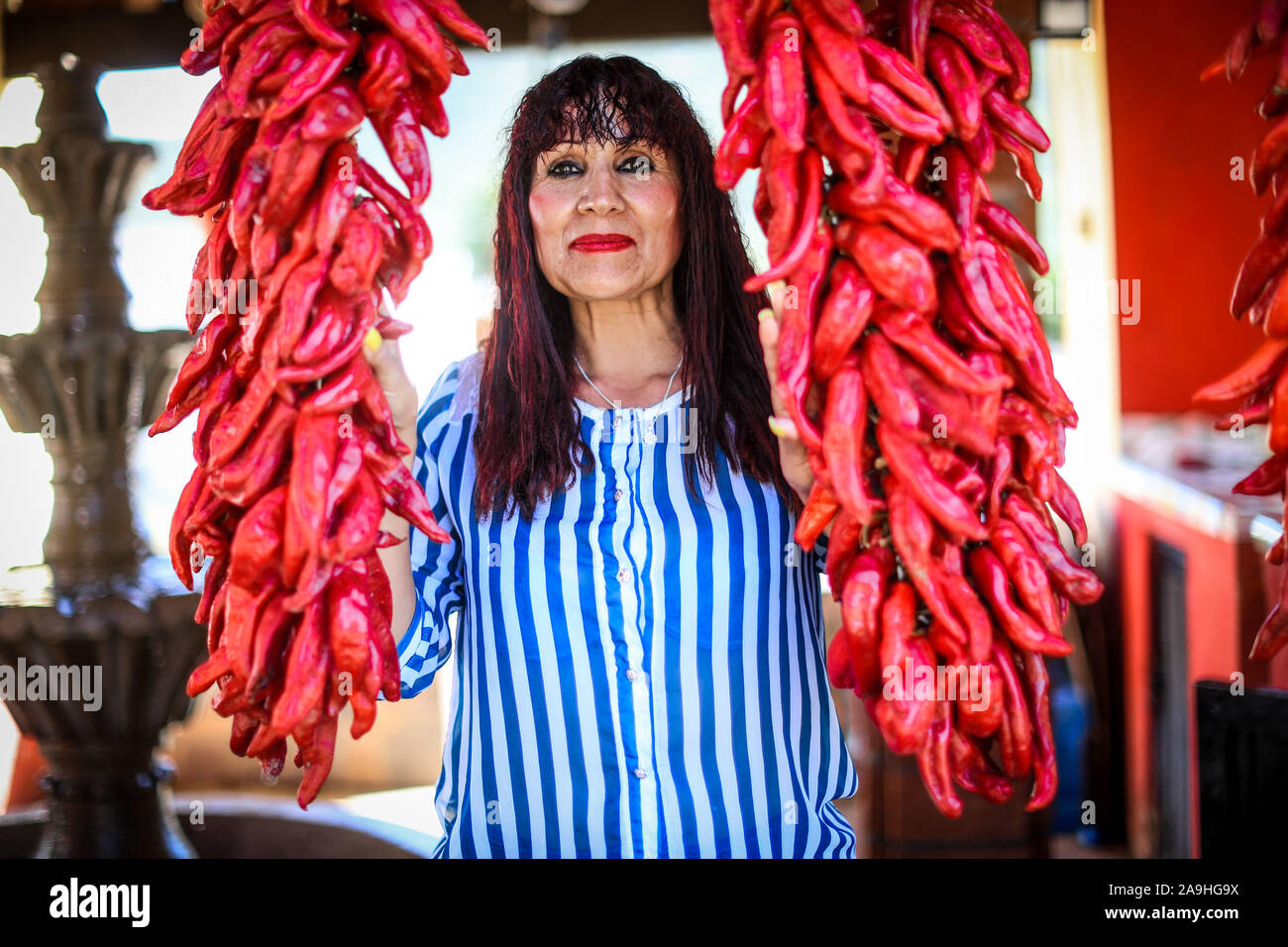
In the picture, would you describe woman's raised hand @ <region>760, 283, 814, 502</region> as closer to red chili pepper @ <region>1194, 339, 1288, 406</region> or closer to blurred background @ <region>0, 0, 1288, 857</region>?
red chili pepper @ <region>1194, 339, 1288, 406</region>

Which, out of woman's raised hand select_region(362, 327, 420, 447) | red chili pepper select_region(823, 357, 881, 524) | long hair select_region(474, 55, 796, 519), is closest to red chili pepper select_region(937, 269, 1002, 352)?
red chili pepper select_region(823, 357, 881, 524)

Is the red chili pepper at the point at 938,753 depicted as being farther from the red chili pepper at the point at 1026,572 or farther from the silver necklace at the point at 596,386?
the silver necklace at the point at 596,386

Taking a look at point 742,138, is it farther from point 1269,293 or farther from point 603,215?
point 1269,293

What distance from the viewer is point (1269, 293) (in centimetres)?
126

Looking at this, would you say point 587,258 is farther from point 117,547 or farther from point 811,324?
point 117,547

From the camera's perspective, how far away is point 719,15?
1.15 metres

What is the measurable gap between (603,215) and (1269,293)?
788 mm

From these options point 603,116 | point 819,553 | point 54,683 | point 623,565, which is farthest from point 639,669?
point 54,683

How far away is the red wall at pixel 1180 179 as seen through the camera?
15.3 ft

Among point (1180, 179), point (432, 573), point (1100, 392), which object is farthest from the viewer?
point (1100, 392)
